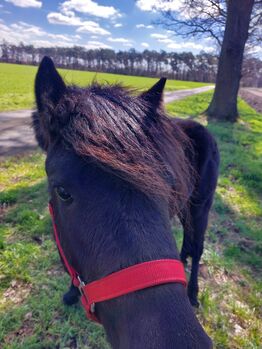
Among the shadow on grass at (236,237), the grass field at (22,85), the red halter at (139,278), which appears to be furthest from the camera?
the shadow on grass at (236,237)

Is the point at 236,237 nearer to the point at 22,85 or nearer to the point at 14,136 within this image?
the point at 14,136

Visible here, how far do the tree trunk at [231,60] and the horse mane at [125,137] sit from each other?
40.7 ft

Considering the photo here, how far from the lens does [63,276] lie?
341 centimetres

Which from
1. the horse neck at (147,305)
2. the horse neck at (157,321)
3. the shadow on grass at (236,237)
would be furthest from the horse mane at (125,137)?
the shadow on grass at (236,237)

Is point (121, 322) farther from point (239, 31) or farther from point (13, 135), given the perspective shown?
point (239, 31)

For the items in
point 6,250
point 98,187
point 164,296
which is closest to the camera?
point 164,296

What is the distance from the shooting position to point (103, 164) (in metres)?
1.43

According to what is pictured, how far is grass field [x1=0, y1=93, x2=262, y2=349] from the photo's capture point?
2756 millimetres

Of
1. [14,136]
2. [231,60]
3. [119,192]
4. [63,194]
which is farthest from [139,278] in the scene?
[231,60]

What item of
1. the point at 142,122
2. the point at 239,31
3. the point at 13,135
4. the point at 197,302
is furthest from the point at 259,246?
the point at 239,31

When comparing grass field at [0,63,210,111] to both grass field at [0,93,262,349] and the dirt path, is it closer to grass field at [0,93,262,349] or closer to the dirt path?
the dirt path

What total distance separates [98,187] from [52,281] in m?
2.37

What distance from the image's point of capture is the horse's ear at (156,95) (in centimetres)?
199

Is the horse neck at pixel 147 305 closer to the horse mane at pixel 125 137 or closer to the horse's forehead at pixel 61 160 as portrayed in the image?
the horse mane at pixel 125 137
